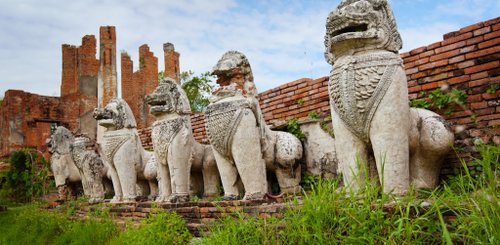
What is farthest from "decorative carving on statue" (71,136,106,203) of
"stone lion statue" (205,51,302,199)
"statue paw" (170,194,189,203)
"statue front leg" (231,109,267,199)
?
"statue front leg" (231,109,267,199)

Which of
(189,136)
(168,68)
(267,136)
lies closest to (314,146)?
(267,136)

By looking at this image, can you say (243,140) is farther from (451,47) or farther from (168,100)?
(451,47)

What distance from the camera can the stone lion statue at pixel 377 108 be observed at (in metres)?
3.45

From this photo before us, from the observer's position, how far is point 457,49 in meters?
4.37

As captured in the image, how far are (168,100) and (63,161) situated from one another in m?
3.97

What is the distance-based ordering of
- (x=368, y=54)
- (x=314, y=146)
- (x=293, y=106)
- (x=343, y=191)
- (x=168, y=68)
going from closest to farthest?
(x=343, y=191) → (x=368, y=54) → (x=314, y=146) → (x=293, y=106) → (x=168, y=68)

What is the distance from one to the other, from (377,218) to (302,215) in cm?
53

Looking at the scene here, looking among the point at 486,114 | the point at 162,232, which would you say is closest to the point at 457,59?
the point at 486,114

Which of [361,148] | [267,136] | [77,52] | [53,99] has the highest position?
[77,52]

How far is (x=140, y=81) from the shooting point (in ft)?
66.6

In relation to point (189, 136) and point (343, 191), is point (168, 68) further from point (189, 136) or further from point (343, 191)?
point (343, 191)

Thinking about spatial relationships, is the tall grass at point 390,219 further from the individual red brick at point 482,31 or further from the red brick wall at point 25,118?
the red brick wall at point 25,118

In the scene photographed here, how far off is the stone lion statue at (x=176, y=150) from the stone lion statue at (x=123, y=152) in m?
1.08

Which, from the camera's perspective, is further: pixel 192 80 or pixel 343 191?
pixel 192 80
